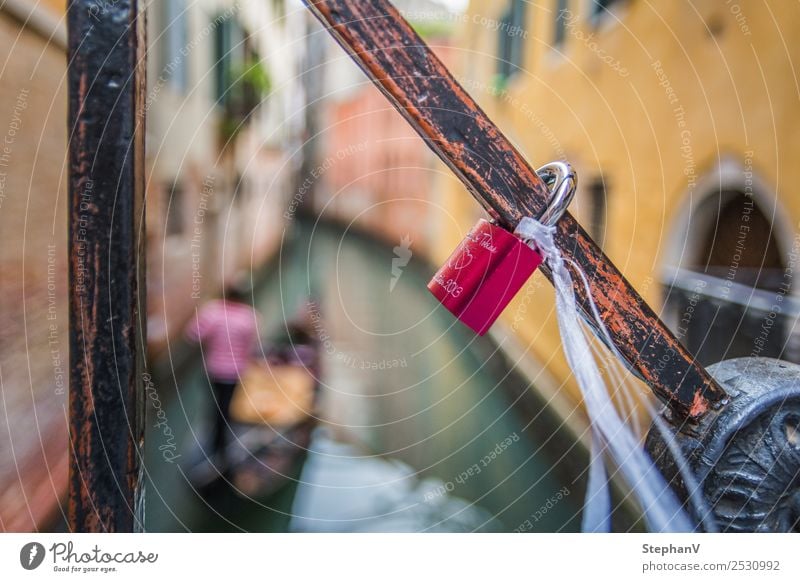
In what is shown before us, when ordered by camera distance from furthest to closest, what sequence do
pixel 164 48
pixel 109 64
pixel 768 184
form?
pixel 164 48
pixel 768 184
pixel 109 64

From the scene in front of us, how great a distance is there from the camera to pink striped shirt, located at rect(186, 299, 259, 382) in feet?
7.97

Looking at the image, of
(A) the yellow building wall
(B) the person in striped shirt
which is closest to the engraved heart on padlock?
(A) the yellow building wall

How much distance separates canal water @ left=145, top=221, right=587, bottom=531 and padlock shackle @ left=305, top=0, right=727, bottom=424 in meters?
0.61

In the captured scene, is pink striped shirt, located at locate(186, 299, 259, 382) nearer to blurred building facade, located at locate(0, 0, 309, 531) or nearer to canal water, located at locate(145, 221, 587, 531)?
canal water, located at locate(145, 221, 587, 531)

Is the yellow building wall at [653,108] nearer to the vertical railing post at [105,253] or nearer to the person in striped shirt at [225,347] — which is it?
the person in striped shirt at [225,347]

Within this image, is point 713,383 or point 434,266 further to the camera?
point 434,266

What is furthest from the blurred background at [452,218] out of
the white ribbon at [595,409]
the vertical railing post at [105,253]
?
the vertical railing post at [105,253]

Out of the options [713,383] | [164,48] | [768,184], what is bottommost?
[713,383]

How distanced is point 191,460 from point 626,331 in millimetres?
2325

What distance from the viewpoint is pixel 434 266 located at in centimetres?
731

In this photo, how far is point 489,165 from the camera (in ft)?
1.77

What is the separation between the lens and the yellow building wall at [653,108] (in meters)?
1.53
